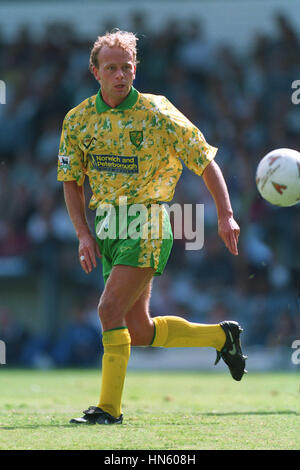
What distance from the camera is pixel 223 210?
533 cm

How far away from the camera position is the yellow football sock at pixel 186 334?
233 inches

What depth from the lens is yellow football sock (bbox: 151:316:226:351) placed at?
5.91 m

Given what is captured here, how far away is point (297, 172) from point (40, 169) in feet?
33.7

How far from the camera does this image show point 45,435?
453cm

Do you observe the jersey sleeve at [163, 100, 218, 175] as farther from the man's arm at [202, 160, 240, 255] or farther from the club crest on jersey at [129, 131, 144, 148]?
the club crest on jersey at [129, 131, 144, 148]

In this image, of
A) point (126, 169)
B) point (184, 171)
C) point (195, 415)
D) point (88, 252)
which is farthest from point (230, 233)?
point (184, 171)

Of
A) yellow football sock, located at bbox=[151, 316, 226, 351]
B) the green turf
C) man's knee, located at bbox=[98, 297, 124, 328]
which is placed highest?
man's knee, located at bbox=[98, 297, 124, 328]

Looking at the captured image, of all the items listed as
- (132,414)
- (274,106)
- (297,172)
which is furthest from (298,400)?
(274,106)

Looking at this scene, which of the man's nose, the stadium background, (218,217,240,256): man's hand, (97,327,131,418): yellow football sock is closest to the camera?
(97,327,131,418): yellow football sock

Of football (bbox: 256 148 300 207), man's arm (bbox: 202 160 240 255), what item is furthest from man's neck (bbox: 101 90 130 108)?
football (bbox: 256 148 300 207)

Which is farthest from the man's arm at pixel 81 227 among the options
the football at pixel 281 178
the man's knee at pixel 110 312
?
the football at pixel 281 178

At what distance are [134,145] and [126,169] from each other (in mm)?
163

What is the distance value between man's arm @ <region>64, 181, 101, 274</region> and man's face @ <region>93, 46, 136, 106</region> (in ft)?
2.23

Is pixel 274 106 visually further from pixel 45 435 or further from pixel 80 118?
pixel 45 435
